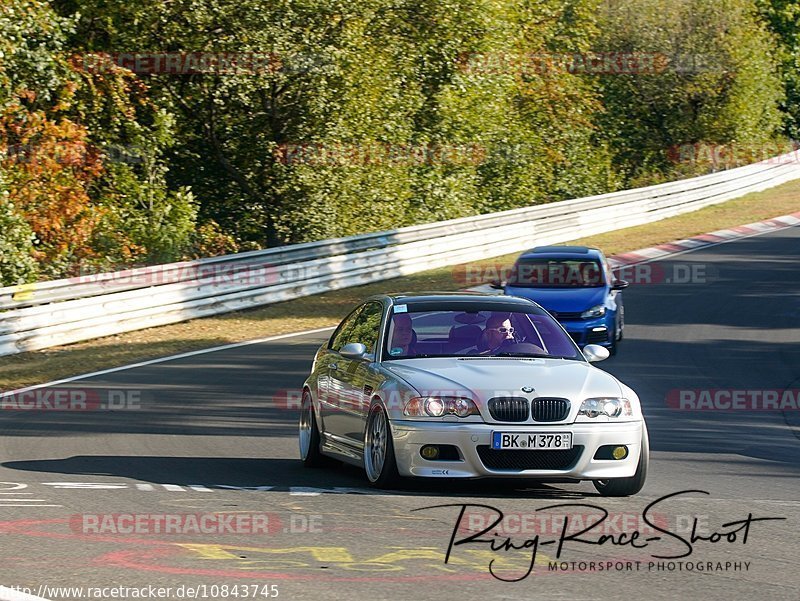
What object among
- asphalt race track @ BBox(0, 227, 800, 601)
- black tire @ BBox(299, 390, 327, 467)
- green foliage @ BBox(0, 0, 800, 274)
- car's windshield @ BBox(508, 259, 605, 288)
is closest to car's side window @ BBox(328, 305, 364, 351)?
black tire @ BBox(299, 390, 327, 467)

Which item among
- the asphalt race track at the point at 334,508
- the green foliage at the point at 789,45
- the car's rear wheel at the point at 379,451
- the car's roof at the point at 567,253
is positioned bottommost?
the asphalt race track at the point at 334,508

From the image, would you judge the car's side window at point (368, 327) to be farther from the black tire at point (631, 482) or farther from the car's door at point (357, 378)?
the black tire at point (631, 482)

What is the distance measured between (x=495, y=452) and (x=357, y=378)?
5.50 ft

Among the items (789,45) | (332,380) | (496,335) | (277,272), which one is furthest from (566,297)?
(789,45)

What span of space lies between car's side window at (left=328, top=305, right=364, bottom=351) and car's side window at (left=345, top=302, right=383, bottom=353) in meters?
0.03

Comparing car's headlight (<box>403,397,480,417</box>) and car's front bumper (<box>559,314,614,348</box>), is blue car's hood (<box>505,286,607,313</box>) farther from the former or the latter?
car's headlight (<box>403,397,480,417</box>)

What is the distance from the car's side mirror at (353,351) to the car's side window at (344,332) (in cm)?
89

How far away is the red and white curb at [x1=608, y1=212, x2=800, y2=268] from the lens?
106ft

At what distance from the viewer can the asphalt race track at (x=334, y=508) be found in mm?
6582

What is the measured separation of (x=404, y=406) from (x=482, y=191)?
3552cm

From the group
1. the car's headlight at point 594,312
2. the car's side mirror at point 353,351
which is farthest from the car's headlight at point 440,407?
the car's headlight at point 594,312

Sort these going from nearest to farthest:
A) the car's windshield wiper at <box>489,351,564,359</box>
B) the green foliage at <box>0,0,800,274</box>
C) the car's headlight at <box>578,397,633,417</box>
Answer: the car's headlight at <box>578,397,633,417</box>, the car's windshield wiper at <box>489,351,564,359</box>, the green foliage at <box>0,0,800,274</box>

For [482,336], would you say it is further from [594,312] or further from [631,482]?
[594,312]

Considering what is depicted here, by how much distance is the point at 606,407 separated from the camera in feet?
30.2
